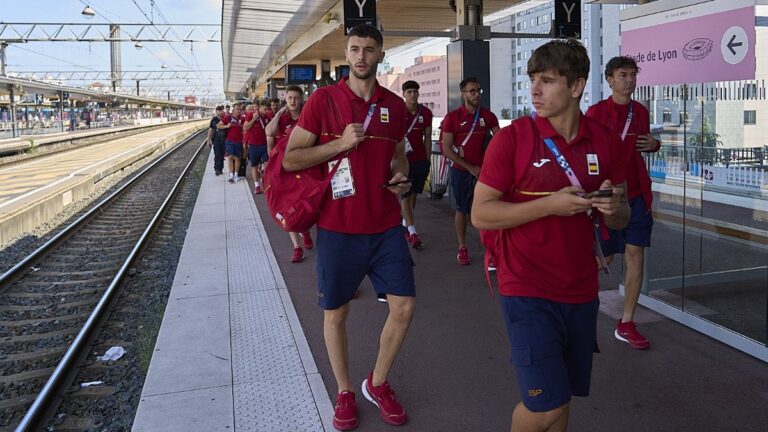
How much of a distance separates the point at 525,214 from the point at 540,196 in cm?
12

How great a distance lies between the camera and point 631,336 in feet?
16.0

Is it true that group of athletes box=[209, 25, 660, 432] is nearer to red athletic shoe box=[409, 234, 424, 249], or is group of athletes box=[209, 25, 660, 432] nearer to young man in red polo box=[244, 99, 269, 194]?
red athletic shoe box=[409, 234, 424, 249]

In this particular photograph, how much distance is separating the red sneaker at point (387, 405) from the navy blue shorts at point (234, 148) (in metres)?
13.6

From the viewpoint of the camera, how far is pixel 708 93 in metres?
5.30

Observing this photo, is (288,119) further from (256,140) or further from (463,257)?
(256,140)

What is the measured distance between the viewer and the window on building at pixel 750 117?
508 centimetres

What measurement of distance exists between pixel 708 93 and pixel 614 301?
6.11 feet

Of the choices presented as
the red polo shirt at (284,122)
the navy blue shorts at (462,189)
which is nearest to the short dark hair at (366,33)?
the navy blue shorts at (462,189)

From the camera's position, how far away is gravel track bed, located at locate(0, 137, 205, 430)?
552 centimetres

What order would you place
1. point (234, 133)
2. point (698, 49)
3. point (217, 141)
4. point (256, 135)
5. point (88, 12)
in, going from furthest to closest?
point (88, 12) → point (217, 141) → point (234, 133) → point (256, 135) → point (698, 49)

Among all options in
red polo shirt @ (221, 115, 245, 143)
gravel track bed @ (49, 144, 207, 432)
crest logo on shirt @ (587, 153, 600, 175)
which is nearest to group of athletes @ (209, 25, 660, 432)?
crest logo on shirt @ (587, 153, 600, 175)

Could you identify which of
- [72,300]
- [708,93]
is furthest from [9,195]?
[708,93]

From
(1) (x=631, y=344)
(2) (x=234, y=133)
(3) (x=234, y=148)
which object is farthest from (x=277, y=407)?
(3) (x=234, y=148)

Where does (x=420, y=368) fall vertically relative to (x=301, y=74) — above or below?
below
